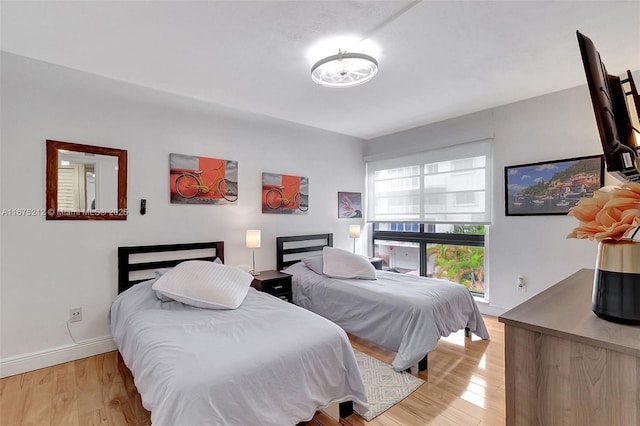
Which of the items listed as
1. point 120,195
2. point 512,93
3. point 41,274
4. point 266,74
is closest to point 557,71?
point 512,93

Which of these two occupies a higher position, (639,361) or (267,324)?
(639,361)

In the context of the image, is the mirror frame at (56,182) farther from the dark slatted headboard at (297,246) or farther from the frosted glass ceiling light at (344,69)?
the frosted glass ceiling light at (344,69)

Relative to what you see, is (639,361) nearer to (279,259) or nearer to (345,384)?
(345,384)

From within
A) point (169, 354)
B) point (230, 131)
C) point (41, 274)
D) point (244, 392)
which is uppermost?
point (230, 131)

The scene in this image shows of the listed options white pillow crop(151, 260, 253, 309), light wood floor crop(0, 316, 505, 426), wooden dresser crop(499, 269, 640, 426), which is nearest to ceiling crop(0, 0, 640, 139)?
white pillow crop(151, 260, 253, 309)

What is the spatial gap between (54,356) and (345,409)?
2556 millimetres

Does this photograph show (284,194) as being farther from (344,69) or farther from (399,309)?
(399,309)

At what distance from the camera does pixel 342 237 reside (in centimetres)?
479

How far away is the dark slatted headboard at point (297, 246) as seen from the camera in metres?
3.90

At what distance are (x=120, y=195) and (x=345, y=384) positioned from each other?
2639 mm

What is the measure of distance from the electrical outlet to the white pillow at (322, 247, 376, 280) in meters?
2.39

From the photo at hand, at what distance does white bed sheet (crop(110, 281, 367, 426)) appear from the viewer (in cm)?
130

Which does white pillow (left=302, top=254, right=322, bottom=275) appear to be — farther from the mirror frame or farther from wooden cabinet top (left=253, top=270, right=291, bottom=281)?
the mirror frame

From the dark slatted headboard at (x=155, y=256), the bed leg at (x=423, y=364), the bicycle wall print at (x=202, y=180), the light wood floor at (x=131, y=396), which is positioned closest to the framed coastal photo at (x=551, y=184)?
the light wood floor at (x=131, y=396)
